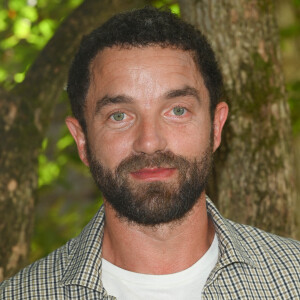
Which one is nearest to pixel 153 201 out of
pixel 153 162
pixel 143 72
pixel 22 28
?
pixel 153 162

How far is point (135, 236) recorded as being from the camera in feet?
9.10

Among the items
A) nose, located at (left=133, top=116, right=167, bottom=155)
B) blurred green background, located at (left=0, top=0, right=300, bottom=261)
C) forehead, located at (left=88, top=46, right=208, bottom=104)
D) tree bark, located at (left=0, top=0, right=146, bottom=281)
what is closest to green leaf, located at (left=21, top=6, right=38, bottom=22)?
blurred green background, located at (left=0, top=0, right=300, bottom=261)

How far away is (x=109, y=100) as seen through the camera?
109 inches

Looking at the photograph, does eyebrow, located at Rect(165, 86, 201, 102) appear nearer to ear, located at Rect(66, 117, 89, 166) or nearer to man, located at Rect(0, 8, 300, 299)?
man, located at Rect(0, 8, 300, 299)

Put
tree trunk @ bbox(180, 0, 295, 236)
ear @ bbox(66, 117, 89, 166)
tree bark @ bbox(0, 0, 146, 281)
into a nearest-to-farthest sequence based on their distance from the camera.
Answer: ear @ bbox(66, 117, 89, 166)
tree bark @ bbox(0, 0, 146, 281)
tree trunk @ bbox(180, 0, 295, 236)

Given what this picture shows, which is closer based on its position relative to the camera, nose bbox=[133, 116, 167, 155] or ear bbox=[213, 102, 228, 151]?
nose bbox=[133, 116, 167, 155]

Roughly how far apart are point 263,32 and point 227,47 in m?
0.25

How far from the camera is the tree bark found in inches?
151

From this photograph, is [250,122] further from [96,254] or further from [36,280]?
[36,280]

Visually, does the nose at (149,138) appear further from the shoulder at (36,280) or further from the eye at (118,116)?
the shoulder at (36,280)

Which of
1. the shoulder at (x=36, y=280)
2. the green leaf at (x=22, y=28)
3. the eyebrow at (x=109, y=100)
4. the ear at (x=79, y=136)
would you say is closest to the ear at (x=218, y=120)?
the eyebrow at (x=109, y=100)

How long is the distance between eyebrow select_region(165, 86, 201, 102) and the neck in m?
0.44

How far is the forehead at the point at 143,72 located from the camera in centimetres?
272

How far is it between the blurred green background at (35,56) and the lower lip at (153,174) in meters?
2.73
